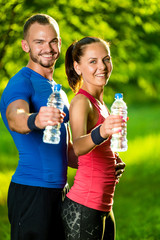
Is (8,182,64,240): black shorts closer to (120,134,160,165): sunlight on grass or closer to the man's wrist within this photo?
the man's wrist

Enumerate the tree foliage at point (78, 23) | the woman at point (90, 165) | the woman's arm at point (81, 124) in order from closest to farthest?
the woman's arm at point (81, 124), the woman at point (90, 165), the tree foliage at point (78, 23)

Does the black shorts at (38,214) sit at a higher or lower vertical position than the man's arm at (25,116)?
lower

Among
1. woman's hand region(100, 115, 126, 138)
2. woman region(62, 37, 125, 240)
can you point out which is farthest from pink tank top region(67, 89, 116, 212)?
woman's hand region(100, 115, 126, 138)

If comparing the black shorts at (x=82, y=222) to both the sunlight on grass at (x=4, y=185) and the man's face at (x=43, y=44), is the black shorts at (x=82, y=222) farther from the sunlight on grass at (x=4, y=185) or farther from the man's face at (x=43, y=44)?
the sunlight on grass at (x=4, y=185)

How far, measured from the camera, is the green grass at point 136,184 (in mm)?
7160

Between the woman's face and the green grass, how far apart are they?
4.35 m

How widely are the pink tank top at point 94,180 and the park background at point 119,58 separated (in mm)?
3522

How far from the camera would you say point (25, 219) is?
280cm

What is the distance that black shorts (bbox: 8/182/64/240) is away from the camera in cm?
276

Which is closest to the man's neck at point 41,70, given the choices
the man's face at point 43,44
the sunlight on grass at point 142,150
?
the man's face at point 43,44

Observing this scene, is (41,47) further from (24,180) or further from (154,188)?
(154,188)

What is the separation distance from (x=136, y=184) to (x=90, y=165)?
7420mm

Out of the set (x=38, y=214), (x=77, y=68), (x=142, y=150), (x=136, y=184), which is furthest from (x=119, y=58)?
(x=38, y=214)

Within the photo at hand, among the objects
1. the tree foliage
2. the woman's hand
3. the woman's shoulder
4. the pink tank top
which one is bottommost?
the pink tank top
